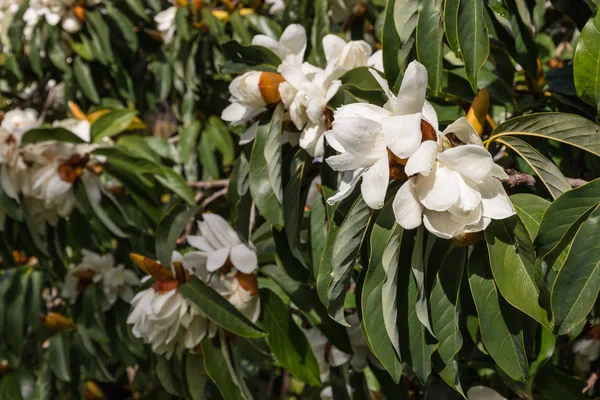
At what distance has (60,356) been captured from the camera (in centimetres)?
163

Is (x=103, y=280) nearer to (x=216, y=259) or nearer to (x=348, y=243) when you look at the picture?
(x=216, y=259)

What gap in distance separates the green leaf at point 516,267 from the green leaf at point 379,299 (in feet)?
0.37

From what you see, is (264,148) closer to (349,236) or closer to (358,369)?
(349,236)

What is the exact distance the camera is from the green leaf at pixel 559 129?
2.51 feet

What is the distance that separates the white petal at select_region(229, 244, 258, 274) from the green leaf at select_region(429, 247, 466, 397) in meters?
0.41

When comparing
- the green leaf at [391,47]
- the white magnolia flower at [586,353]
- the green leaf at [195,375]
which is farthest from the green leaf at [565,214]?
the white magnolia flower at [586,353]

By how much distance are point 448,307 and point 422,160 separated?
8.6 inches

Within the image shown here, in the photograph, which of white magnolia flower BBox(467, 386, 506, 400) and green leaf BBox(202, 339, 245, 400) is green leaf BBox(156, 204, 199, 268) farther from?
white magnolia flower BBox(467, 386, 506, 400)

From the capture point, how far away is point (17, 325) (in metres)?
1.62

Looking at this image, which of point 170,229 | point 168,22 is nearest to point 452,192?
point 170,229

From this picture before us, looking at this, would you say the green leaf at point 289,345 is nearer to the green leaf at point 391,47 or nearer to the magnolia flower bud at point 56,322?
the green leaf at point 391,47

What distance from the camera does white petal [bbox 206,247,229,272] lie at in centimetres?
110

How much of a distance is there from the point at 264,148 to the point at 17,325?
1021mm

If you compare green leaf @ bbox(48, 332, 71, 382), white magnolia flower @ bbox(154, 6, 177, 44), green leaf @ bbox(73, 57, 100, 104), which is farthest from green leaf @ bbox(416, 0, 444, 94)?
green leaf @ bbox(73, 57, 100, 104)
